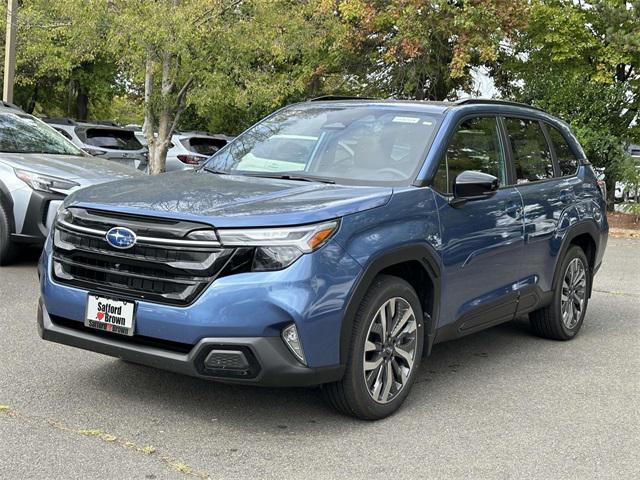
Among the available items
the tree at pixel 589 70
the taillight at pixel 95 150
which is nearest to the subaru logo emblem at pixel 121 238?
the taillight at pixel 95 150

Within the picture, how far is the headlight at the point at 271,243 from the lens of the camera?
12.3 feet

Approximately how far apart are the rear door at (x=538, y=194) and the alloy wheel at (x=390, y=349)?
1.44m

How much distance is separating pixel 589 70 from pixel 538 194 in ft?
48.2

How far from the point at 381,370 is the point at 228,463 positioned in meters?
1.02

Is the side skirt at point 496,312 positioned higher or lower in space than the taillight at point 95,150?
higher

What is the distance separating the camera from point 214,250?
3.77 meters

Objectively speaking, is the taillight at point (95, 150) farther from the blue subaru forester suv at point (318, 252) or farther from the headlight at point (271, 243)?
the headlight at point (271, 243)

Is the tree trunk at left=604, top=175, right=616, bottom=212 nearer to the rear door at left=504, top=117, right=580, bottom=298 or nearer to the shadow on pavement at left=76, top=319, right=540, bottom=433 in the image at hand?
the rear door at left=504, top=117, right=580, bottom=298

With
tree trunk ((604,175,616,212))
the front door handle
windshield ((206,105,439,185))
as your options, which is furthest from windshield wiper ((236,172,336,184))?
tree trunk ((604,175,616,212))

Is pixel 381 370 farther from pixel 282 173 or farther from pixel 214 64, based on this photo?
pixel 214 64

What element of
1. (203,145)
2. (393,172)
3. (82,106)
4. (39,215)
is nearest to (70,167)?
(39,215)

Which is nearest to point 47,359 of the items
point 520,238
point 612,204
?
point 520,238

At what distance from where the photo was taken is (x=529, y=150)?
593cm

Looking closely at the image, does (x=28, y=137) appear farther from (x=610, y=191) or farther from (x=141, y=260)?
(x=610, y=191)
